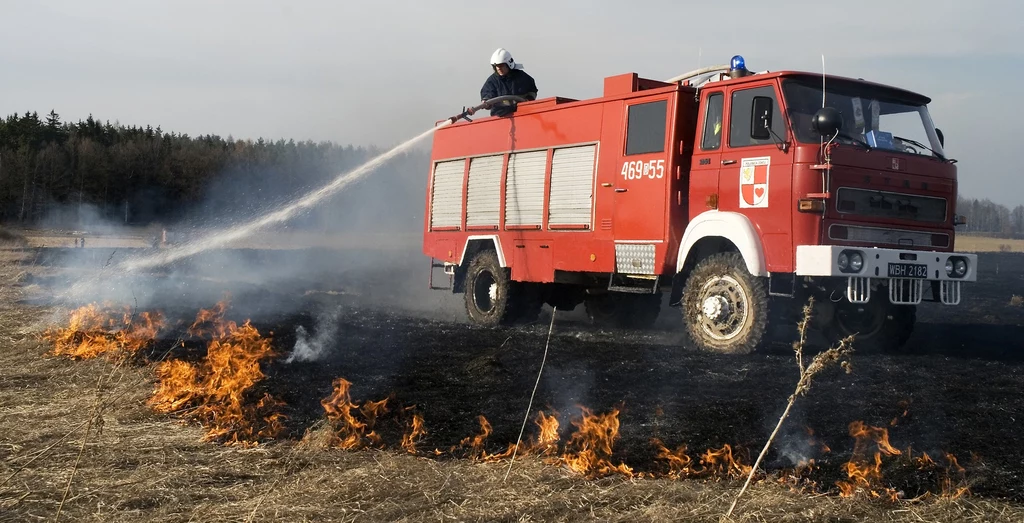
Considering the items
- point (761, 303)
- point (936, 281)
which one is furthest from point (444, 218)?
point (936, 281)

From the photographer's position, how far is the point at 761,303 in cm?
927

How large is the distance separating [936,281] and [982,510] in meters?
5.85

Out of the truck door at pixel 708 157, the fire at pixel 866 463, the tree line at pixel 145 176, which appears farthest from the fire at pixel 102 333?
the tree line at pixel 145 176

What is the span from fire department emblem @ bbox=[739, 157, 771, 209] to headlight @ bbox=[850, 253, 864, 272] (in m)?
1.00

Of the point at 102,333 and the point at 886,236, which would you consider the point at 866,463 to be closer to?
the point at 886,236

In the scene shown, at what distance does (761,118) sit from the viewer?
9.31 m

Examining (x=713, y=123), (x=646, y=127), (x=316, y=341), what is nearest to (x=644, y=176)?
(x=646, y=127)

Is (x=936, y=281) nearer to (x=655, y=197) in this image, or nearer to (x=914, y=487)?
(x=655, y=197)

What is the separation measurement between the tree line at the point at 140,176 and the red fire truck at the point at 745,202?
33619 mm

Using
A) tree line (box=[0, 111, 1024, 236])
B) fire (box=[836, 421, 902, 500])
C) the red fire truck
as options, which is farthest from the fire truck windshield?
tree line (box=[0, 111, 1024, 236])

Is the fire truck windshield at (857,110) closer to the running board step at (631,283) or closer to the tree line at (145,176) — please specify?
the running board step at (631,283)

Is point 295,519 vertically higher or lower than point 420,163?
lower

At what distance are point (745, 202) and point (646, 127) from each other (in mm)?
1770

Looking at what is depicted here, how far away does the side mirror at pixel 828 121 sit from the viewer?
8.78 metres
